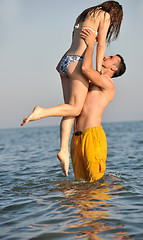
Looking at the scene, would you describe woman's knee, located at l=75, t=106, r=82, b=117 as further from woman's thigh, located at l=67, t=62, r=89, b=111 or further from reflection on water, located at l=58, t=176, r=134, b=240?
reflection on water, located at l=58, t=176, r=134, b=240

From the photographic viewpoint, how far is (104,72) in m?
4.68

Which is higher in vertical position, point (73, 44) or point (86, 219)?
point (73, 44)

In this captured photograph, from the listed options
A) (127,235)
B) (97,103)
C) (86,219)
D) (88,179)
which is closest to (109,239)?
(127,235)

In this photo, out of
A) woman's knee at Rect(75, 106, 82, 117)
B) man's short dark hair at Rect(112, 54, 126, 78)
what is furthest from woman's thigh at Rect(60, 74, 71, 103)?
man's short dark hair at Rect(112, 54, 126, 78)

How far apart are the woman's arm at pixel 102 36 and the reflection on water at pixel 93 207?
180 centimetres

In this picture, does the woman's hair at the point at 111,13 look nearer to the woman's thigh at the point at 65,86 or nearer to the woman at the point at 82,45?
the woman at the point at 82,45

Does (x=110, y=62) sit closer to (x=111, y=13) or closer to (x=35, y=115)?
(x=111, y=13)

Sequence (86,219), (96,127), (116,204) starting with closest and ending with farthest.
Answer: (86,219) → (116,204) → (96,127)

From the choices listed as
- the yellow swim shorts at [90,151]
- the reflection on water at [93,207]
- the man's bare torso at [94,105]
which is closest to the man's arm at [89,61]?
the man's bare torso at [94,105]

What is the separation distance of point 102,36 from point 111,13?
0.36m

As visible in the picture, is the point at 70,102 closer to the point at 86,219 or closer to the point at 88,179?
the point at 88,179

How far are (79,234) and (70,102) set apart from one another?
194 cm

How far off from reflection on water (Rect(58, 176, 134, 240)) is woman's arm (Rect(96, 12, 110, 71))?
1.80 m

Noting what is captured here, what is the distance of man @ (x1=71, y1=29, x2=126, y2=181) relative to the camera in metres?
4.53
